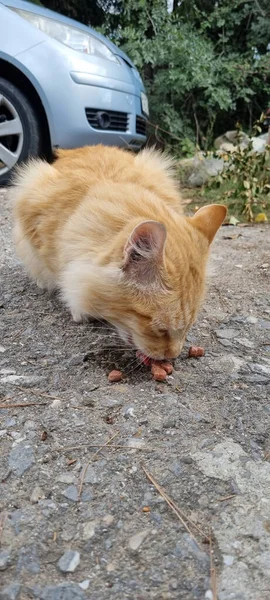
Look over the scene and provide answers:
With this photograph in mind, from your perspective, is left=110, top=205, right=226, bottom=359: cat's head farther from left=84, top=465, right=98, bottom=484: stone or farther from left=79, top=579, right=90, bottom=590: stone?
left=79, top=579, right=90, bottom=590: stone

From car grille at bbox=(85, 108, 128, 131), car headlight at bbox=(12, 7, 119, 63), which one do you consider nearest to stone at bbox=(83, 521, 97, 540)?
car grille at bbox=(85, 108, 128, 131)

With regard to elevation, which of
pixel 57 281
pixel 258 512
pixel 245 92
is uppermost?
pixel 245 92

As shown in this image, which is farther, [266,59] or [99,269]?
[266,59]

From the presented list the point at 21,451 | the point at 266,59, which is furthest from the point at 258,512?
the point at 266,59

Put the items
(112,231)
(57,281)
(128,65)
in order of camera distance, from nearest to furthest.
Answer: (112,231), (57,281), (128,65)

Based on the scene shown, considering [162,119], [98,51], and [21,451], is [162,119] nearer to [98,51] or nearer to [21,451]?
[98,51]

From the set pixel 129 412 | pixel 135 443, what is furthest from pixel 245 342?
pixel 135 443

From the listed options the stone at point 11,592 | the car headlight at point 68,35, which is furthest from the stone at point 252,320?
the car headlight at point 68,35

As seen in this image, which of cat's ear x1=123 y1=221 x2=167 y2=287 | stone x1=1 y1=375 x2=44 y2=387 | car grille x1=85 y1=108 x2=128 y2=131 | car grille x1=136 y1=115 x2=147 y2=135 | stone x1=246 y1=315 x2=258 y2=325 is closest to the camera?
cat's ear x1=123 y1=221 x2=167 y2=287
